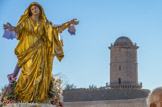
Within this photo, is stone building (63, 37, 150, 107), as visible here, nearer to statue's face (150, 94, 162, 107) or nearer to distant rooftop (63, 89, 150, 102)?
distant rooftop (63, 89, 150, 102)

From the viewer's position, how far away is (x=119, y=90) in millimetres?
70812

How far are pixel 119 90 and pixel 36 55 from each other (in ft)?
196

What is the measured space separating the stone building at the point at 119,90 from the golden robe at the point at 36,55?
151 ft

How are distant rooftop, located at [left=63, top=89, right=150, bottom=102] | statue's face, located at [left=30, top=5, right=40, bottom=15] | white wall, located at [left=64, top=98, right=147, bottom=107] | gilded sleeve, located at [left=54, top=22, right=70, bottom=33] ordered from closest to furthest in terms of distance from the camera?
statue's face, located at [left=30, top=5, right=40, bottom=15], gilded sleeve, located at [left=54, top=22, right=70, bottom=33], white wall, located at [left=64, top=98, right=147, bottom=107], distant rooftop, located at [left=63, top=89, right=150, bottom=102]

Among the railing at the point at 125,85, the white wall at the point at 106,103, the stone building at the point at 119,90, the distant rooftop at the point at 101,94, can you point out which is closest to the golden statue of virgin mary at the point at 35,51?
the stone building at the point at 119,90

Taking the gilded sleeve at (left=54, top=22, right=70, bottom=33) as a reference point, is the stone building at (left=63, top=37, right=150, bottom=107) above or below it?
above

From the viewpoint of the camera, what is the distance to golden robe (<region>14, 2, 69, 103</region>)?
1137 centimetres

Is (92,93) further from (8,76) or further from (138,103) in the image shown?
(8,76)

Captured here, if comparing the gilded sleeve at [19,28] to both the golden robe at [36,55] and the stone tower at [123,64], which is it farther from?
the stone tower at [123,64]

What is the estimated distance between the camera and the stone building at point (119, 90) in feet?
222

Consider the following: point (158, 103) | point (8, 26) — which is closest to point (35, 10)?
point (8, 26)

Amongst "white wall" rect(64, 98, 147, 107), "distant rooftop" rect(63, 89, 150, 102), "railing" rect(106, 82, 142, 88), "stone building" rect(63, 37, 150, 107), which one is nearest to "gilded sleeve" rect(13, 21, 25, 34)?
"stone building" rect(63, 37, 150, 107)

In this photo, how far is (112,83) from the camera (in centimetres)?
8662

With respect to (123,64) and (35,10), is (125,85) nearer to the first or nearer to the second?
(123,64)
